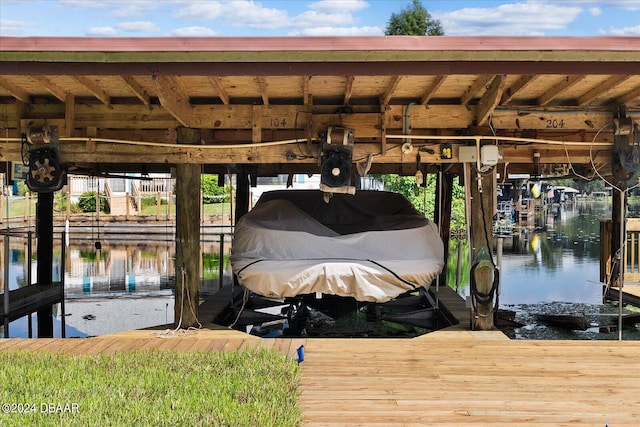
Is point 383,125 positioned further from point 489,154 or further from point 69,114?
point 69,114

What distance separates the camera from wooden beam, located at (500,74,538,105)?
19.2 feet

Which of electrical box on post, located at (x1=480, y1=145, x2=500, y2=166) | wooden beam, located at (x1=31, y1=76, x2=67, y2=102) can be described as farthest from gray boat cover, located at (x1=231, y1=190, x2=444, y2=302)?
wooden beam, located at (x1=31, y1=76, x2=67, y2=102)

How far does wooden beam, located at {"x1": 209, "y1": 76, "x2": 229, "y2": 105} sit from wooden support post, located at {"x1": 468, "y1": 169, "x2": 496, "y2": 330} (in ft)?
9.04

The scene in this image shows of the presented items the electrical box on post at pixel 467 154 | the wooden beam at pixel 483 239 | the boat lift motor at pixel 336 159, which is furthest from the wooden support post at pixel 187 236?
the wooden beam at pixel 483 239

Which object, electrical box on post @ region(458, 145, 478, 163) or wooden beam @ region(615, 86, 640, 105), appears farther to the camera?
electrical box on post @ region(458, 145, 478, 163)

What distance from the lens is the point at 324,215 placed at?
951cm

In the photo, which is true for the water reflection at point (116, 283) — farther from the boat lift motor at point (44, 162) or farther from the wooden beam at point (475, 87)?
the wooden beam at point (475, 87)

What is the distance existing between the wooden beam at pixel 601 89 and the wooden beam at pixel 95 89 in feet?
15.8

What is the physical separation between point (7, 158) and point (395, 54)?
4.74 metres

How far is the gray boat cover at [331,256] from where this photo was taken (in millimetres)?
7062

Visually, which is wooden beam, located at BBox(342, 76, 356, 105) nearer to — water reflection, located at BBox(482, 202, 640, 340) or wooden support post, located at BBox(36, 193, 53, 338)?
water reflection, located at BBox(482, 202, 640, 340)

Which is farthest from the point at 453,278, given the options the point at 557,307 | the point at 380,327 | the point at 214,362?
the point at 214,362

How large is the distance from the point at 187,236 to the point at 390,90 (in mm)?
2613

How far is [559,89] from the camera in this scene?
6227 mm
